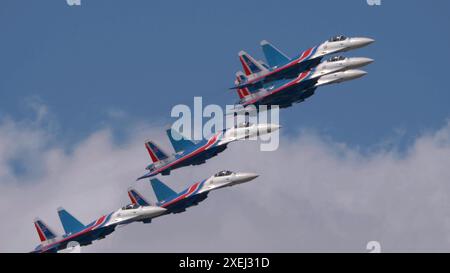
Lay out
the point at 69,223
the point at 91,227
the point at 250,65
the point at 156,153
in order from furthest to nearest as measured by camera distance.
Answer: the point at 156,153
the point at 250,65
the point at 69,223
the point at 91,227

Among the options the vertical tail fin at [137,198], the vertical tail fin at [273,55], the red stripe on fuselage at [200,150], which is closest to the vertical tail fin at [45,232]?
the vertical tail fin at [137,198]

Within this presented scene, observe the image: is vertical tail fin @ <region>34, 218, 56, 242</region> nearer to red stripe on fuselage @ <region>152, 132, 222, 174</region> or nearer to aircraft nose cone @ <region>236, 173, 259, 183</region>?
red stripe on fuselage @ <region>152, 132, 222, 174</region>

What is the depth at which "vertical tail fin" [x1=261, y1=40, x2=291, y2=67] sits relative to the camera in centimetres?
15388

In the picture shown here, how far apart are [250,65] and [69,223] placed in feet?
104

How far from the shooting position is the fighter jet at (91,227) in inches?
5856

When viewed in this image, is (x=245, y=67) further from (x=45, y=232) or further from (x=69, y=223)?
(x=45, y=232)

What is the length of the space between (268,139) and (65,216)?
93.8 feet

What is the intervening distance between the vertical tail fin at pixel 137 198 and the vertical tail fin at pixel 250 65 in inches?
848

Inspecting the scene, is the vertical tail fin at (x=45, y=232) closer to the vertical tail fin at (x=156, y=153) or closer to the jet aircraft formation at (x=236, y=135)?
the jet aircraft formation at (x=236, y=135)

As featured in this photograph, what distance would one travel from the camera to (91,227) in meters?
150

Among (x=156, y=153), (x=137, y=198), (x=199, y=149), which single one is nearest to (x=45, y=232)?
(x=137, y=198)
